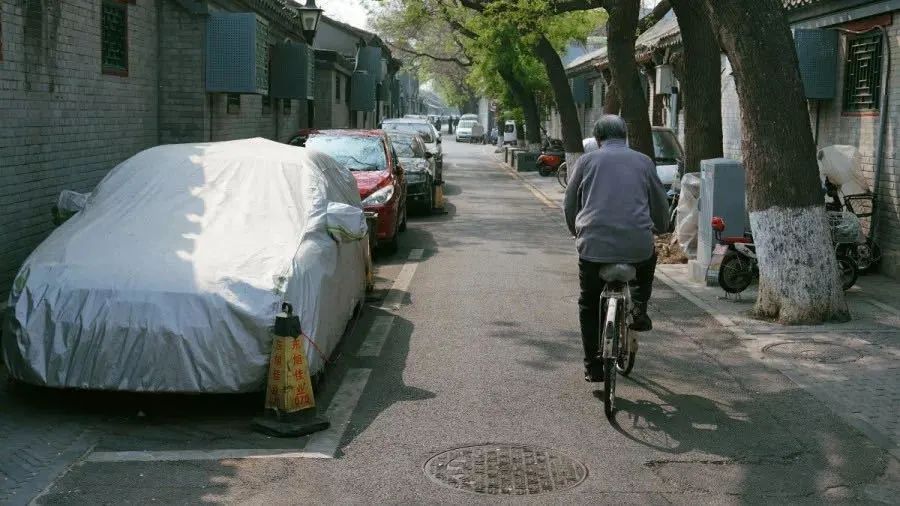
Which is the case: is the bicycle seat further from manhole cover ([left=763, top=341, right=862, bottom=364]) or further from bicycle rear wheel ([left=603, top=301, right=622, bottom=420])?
manhole cover ([left=763, top=341, right=862, bottom=364])

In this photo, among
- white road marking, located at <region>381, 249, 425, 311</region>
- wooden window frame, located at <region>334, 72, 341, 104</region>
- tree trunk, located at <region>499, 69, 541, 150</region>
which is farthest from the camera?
tree trunk, located at <region>499, 69, 541, 150</region>

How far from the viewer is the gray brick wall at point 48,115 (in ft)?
32.2

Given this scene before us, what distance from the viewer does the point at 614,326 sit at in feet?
22.0

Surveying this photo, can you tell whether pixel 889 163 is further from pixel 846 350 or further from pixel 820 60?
pixel 846 350

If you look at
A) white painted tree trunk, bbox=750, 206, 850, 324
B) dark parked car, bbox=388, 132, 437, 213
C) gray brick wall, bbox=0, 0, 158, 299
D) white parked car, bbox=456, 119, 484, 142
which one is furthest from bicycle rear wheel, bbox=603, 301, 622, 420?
white parked car, bbox=456, 119, 484, 142

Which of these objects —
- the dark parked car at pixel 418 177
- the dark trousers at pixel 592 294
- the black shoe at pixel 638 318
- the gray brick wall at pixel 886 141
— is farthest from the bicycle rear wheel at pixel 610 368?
the dark parked car at pixel 418 177

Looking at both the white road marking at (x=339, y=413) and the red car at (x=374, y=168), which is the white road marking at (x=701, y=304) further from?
the red car at (x=374, y=168)

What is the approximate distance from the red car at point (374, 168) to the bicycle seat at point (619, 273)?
24.4 ft

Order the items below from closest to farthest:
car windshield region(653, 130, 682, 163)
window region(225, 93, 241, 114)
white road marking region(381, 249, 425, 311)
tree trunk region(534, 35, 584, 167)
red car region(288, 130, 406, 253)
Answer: white road marking region(381, 249, 425, 311) < red car region(288, 130, 406, 253) < window region(225, 93, 241, 114) < car windshield region(653, 130, 682, 163) < tree trunk region(534, 35, 584, 167)

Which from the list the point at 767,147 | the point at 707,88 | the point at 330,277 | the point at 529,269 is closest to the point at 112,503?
the point at 330,277

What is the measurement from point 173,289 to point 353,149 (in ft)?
31.7

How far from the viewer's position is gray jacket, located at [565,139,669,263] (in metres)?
7.03

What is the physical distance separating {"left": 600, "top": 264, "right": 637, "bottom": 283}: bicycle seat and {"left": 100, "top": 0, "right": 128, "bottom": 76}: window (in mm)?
7834

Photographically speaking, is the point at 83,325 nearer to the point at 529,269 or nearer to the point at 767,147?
the point at 767,147
